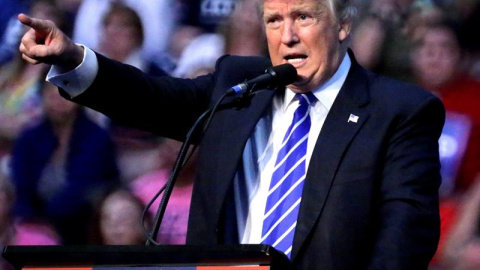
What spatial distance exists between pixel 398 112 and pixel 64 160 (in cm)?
208

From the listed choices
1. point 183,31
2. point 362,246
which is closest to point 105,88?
point 362,246

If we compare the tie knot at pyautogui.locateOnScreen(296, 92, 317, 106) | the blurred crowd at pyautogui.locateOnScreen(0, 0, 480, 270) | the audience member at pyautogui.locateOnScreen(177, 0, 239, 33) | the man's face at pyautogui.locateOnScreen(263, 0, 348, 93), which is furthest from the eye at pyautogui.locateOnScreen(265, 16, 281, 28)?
the audience member at pyautogui.locateOnScreen(177, 0, 239, 33)

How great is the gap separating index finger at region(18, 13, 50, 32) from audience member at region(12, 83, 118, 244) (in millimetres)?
1926

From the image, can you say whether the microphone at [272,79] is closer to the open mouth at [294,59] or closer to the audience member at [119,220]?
the open mouth at [294,59]

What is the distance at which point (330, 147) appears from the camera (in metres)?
2.82

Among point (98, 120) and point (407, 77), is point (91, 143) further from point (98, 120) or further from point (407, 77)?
point (407, 77)

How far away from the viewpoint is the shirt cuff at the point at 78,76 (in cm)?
276

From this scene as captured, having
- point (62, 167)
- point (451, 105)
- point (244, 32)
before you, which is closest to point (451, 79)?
point (451, 105)

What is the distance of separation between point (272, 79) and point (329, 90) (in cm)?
35

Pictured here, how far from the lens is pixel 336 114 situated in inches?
114

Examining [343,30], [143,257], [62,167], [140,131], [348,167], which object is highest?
[343,30]

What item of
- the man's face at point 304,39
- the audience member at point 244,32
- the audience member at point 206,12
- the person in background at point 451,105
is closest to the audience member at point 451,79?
the person in background at point 451,105

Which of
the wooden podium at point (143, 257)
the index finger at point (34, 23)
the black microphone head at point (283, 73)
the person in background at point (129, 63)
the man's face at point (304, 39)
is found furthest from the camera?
the person in background at point (129, 63)

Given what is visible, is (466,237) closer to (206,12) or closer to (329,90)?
(329,90)
